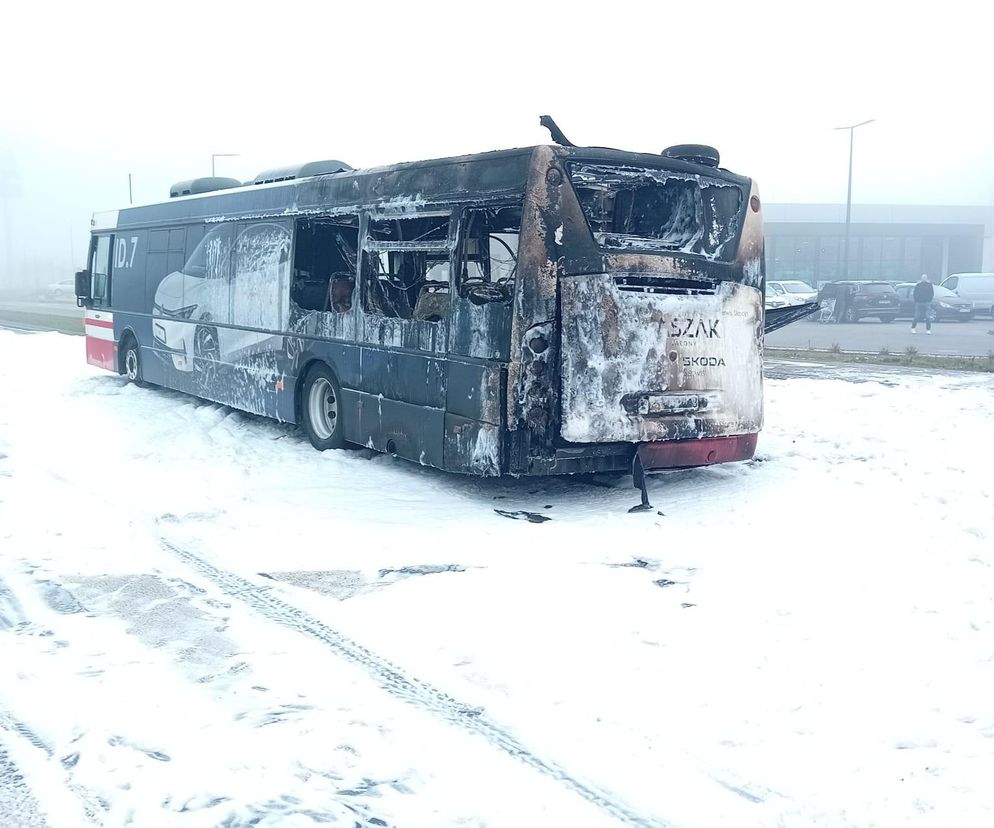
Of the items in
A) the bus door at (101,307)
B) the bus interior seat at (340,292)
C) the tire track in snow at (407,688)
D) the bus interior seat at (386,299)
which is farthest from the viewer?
the bus door at (101,307)

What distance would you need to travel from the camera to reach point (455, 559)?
6.90m

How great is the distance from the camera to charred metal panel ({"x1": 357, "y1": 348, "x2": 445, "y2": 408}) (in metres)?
8.80

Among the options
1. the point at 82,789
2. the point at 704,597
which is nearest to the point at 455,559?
the point at 704,597

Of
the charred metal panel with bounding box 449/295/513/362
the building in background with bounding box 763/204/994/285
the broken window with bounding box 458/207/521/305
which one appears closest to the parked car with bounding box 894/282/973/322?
the building in background with bounding box 763/204/994/285

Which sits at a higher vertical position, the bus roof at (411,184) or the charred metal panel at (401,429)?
the bus roof at (411,184)

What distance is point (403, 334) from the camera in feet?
30.5

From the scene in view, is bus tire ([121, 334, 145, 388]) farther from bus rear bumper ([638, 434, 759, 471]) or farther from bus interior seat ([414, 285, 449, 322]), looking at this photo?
bus rear bumper ([638, 434, 759, 471])

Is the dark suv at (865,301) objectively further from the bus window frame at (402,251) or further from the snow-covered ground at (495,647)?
the bus window frame at (402,251)

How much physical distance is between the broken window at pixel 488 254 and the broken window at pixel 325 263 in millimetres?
1885

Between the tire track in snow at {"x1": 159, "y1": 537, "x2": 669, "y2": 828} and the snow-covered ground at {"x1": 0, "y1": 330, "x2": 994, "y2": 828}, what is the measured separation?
0.06ft

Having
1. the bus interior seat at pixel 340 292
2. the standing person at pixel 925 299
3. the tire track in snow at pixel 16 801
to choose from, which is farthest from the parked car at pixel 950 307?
the tire track in snow at pixel 16 801

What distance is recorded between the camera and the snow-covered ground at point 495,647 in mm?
3846

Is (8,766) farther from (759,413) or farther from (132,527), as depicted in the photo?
(759,413)

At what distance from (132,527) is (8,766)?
373 cm
